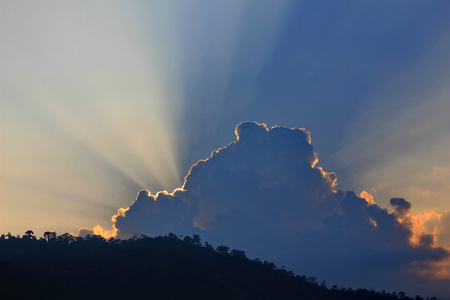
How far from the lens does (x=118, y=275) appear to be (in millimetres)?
160875

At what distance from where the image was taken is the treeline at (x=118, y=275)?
5581 inches

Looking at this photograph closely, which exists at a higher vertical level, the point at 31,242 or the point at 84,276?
the point at 31,242

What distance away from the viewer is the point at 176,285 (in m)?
162

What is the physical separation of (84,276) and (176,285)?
2947cm

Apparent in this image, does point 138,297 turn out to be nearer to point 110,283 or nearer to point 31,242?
point 110,283

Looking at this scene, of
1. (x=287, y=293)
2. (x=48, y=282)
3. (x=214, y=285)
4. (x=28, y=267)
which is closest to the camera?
(x=48, y=282)

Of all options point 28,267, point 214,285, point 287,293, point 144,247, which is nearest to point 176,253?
point 144,247

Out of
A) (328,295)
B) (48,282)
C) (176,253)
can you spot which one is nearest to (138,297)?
(48,282)

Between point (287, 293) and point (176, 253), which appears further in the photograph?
point (176, 253)

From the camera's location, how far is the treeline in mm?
141750

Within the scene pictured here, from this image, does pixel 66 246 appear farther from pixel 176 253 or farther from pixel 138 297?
pixel 138 297

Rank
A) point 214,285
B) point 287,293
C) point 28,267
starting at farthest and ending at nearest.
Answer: point 287,293, point 214,285, point 28,267

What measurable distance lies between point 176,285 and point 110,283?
21769 millimetres

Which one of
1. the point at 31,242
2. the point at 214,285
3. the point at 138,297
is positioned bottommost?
the point at 138,297
